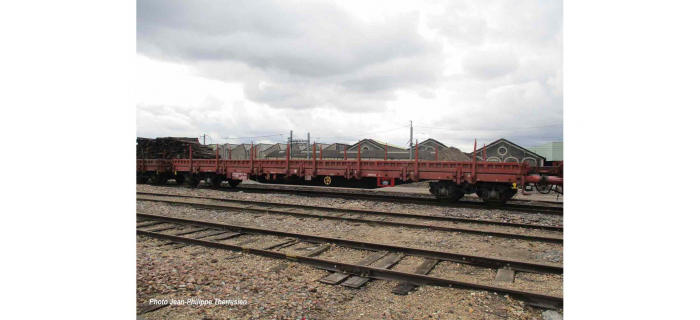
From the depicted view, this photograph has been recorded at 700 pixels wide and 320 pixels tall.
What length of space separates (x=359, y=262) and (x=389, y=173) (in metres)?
7.77

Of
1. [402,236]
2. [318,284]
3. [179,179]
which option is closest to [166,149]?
[179,179]

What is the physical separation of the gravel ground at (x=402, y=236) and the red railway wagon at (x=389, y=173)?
443cm

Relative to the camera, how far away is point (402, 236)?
25.6 ft

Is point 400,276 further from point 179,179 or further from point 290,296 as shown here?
point 179,179

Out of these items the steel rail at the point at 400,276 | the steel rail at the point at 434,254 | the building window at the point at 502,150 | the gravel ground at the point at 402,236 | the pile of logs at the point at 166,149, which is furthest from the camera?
the building window at the point at 502,150

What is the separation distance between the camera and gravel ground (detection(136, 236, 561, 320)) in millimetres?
3939

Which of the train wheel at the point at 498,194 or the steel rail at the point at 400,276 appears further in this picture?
the train wheel at the point at 498,194

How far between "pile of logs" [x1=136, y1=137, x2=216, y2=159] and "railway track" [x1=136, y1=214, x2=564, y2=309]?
12316 millimetres

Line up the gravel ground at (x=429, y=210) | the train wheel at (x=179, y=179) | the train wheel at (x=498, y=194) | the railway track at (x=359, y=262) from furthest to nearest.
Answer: the train wheel at (x=179, y=179), the train wheel at (x=498, y=194), the gravel ground at (x=429, y=210), the railway track at (x=359, y=262)

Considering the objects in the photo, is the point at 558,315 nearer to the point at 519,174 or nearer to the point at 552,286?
the point at 552,286

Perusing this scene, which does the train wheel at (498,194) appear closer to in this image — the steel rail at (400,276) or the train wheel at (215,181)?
the steel rail at (400,276)

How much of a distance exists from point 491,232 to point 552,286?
294 cm

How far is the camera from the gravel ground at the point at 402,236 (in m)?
6.70

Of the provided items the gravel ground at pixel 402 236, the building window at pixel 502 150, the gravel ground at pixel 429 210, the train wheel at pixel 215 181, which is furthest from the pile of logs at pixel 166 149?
the building window at pixel 502 150
